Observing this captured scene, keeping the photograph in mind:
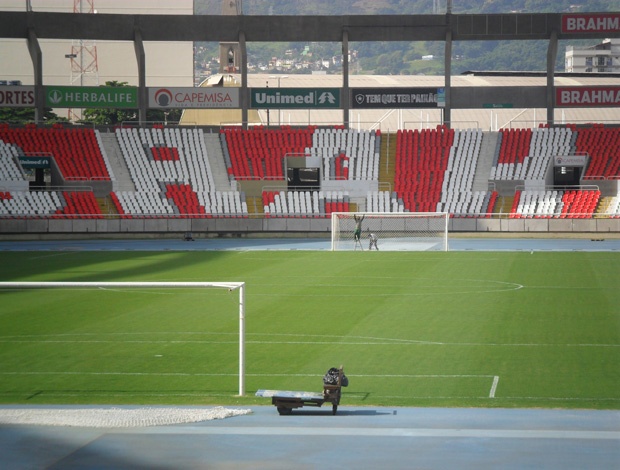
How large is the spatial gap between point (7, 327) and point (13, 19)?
1686 inches

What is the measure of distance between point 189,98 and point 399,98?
48.3ft

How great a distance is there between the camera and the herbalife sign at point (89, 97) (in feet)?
184

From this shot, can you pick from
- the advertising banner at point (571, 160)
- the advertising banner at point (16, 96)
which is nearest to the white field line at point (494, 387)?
the advertising banner at point (571, 160)

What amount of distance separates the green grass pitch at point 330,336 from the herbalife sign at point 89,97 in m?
26.3

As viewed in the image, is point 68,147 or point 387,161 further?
point 387,161

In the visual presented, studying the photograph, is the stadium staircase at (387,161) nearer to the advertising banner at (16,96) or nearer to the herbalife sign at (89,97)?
the herbalife sign at (89,97)

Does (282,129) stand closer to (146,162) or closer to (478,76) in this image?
(146,162)

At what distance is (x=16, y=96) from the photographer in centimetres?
5600

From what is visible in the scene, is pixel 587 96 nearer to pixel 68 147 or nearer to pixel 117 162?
pixel 117 162

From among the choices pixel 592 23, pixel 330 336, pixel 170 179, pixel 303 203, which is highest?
pixel 592 23

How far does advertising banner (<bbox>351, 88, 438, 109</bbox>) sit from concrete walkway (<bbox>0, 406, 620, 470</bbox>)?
45.7 metres

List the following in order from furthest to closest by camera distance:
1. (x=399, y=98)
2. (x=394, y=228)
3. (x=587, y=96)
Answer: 1. (x=399, y=98)
2. (x=587, y=96)
3. (x=394, y=228)

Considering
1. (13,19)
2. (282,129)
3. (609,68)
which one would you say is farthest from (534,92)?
(609,68)

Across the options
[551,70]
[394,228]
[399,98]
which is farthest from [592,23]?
[394,228]
